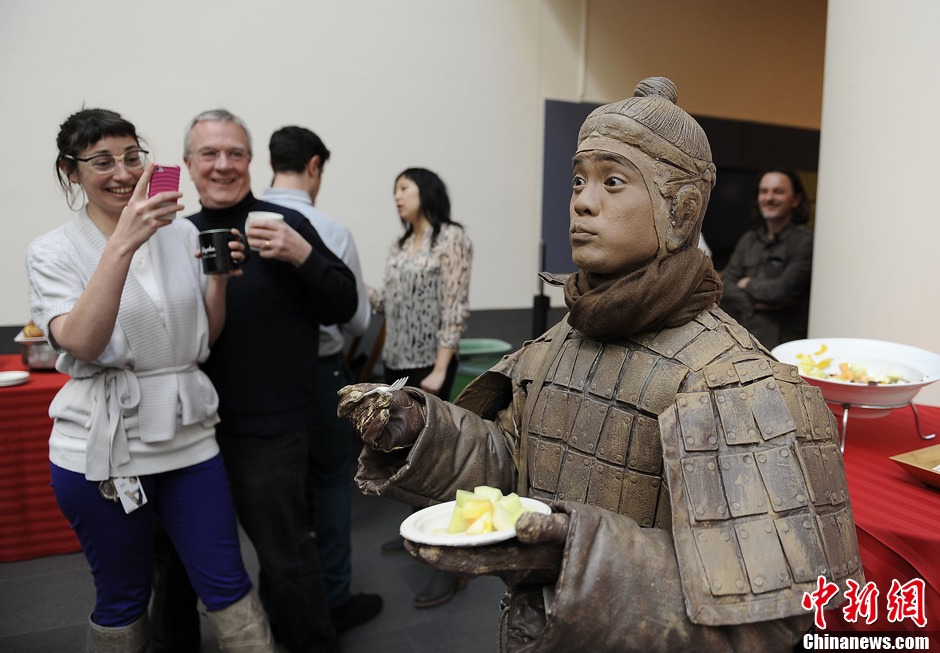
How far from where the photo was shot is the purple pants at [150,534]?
1885 mm

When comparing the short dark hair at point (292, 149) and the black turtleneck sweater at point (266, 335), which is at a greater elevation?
the short dark hair at point (292, 149)

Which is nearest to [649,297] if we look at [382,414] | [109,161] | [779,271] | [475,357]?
[382,414]

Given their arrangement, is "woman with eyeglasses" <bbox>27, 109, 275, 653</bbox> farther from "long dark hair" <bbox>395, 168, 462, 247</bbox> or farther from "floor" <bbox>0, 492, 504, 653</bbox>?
"long dark hair" <bbox>395, 168, 462, 247</bbox>

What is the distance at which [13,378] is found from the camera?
10.7 feet

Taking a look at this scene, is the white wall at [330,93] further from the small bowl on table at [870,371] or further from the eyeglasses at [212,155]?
the small bowl on table at [870,371]

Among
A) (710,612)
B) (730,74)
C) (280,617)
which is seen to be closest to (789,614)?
(710,612)

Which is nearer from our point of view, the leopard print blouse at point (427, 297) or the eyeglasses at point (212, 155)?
the eyeglasses at point (212, 155)

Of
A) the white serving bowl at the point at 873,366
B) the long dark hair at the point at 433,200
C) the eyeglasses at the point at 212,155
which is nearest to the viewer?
the white serving bowl at the point at 873,366

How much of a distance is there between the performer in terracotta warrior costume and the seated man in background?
2760 mm

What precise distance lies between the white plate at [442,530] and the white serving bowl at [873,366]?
123 cm

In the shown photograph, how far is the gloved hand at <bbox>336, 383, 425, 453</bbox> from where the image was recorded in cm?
127

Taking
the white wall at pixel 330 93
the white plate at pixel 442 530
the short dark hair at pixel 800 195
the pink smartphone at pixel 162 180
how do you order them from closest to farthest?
1. the white plate at pixel 442 530
2. the pink smartphone at pixel 162 180
3. the short dark hair at pixel 800 195
4. the white wall at pixel 330 93

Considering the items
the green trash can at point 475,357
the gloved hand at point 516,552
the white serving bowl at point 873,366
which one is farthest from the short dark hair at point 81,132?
the green trash can at point 475,357

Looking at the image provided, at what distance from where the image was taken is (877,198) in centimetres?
289
